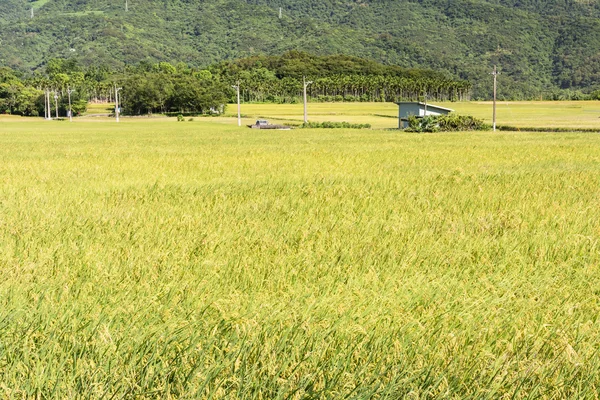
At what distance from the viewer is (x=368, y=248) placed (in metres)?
6.70

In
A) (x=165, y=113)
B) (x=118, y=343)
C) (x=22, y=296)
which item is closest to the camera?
(x=118, y=343)

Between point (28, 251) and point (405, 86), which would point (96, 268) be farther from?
point (405, 86)

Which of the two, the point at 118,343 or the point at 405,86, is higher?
the point at 405,86

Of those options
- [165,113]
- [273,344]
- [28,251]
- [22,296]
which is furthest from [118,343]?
[165,113]

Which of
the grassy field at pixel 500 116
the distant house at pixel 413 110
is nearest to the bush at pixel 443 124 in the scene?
the distant house at pixel 413 110

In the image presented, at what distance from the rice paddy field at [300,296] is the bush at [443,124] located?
43609 millimetres

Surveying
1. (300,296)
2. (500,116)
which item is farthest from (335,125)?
(300,296)

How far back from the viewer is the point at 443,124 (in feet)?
182

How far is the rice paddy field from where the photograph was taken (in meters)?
3.23

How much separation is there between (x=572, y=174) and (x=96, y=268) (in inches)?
540

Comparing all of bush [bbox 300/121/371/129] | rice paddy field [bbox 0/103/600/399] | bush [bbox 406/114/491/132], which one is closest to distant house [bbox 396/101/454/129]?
bush [bbox 300/121/371/129]

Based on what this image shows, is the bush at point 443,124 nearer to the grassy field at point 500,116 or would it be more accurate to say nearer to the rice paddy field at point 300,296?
the grassy field at point 500,116

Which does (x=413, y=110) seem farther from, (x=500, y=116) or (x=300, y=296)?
(x=300, y=296)

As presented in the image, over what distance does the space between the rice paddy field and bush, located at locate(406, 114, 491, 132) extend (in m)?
43.6
